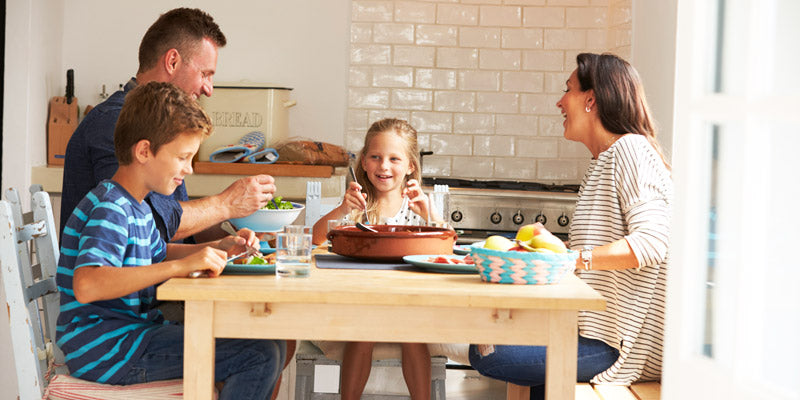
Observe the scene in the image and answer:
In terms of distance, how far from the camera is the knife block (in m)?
4.07

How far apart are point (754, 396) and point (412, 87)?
343cm

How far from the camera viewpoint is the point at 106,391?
1.89 metres

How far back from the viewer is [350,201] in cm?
283

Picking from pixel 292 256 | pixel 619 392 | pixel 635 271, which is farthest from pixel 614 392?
pixel 292 256

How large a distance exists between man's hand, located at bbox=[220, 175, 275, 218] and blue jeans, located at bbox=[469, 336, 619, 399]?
841mm

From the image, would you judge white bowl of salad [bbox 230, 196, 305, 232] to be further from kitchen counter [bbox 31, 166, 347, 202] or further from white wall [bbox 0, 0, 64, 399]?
white wall [bbox 0, 0, 64, 399]

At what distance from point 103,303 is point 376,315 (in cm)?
67

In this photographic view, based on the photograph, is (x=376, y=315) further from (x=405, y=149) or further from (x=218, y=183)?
(x=218, y=183)

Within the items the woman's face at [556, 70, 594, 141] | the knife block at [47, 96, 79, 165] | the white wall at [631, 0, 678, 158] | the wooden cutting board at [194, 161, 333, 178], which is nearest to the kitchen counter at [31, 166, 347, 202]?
the wooden cutting board at [194, 161, 333, 178]

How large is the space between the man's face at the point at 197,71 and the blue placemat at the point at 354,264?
90 cm

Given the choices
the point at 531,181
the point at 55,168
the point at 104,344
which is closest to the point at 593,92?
the point at 104,344

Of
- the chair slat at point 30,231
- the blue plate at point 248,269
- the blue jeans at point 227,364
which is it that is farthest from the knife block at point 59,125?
the blue plate at point 248,269

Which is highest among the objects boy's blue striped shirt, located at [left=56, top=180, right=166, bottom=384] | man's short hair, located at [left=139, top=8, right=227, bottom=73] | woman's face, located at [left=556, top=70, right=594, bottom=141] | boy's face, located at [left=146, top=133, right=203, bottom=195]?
man's short hair, located at [left=139, top=8, right=227, bottom=73]

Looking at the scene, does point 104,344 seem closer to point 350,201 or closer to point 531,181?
point 350,201
